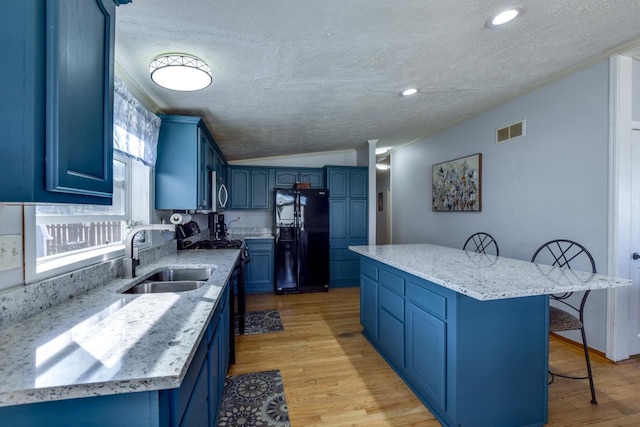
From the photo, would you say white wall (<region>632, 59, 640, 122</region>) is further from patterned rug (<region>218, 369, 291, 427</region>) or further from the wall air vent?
patterned rug (<region>218, 369, 291, 427</region>)

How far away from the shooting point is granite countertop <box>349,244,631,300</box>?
1397mm

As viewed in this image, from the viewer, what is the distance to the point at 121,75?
6.07 feet

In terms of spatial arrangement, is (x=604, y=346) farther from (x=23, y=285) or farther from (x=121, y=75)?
(x=121, y=75)

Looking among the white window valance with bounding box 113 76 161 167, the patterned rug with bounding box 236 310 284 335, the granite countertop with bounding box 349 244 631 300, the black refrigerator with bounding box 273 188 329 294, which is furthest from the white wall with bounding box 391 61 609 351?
the white window valance with bounding box 113 76 161 167

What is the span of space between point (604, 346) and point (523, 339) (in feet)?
5.13

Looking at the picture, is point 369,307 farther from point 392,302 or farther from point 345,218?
point 345,218

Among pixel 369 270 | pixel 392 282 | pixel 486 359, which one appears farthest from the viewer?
pixel 369 270

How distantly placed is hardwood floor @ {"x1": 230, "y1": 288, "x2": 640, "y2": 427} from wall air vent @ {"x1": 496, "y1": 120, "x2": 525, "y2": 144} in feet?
7.03

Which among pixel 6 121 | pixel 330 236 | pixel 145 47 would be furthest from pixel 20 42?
pixel 330 236

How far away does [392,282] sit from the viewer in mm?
2295

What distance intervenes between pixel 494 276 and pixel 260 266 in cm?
357

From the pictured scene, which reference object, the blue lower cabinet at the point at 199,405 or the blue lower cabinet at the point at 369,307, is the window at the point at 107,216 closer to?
the blue lower cabinet at the point at 199,405

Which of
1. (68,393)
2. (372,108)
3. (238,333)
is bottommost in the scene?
(238,333)

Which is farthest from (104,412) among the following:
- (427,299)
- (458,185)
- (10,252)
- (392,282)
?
(458,185)
